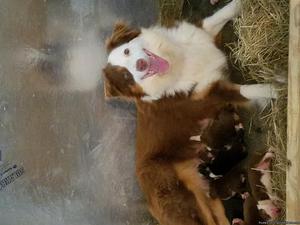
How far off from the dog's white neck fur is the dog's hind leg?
0.22 ft

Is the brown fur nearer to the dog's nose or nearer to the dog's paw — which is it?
the dog's paw

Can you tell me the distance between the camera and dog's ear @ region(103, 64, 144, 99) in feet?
13.6

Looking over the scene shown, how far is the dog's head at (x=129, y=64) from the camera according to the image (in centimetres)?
406

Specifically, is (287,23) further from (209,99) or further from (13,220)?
(13,220)

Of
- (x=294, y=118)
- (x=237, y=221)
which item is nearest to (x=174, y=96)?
(x=237, y=221)

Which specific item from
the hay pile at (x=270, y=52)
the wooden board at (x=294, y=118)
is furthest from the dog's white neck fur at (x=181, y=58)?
the wooden board at (x=294, y=118)

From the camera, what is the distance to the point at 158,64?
13.5 ft

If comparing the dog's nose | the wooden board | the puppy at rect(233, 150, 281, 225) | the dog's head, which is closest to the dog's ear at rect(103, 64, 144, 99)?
the dog's head

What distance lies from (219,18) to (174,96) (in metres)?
0.68

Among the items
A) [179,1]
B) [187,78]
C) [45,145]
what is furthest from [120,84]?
[179,1]

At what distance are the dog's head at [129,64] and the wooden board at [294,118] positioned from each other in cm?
116

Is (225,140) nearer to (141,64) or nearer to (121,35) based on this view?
(141,64)

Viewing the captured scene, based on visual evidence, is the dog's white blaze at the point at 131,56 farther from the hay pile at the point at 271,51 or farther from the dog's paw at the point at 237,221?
Result: the dog's paw at the point at 237,221

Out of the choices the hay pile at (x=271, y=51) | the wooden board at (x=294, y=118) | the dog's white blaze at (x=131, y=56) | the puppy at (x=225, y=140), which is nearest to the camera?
the wooden board at (x=294, y=118)
